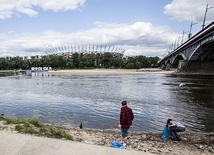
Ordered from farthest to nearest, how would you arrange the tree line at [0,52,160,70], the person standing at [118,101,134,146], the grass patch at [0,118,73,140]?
1. the tree line at [0,52,160,70]
2. the person standing at [118,101,134,146]
3. the grass patch at [0,118,73,140]

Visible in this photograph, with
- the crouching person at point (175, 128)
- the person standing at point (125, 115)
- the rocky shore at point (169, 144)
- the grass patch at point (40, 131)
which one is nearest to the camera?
the rocky shore at point (169, 144)

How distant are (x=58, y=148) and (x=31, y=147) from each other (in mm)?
899

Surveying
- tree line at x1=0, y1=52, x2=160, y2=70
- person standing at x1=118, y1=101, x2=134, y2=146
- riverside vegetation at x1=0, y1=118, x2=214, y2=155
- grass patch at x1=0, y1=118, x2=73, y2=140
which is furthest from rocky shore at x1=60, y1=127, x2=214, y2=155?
tree line at x1=0, y1=52, x2=160, y2=70

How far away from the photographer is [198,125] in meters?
17.0

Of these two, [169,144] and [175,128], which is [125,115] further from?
[175,128]

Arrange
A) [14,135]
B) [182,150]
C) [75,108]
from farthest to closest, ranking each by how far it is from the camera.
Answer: [75,108] < [182,150] < [14,135]

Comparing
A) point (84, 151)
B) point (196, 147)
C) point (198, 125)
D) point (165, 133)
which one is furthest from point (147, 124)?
point (84, 151)

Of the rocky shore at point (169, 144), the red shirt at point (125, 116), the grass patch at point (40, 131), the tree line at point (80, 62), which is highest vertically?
the tree line at point (80, 62)

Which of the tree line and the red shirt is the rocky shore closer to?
the red shirt

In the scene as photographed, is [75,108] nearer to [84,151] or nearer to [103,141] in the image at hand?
[103,141]

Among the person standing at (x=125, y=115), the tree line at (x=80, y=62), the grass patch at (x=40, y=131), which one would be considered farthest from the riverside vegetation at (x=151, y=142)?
the tree line at (x=80, y=62)

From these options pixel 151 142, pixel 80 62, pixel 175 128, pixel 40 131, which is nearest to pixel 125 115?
pixel 151 142

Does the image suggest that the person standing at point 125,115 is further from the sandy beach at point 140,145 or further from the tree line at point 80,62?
the tree line at point 80,62

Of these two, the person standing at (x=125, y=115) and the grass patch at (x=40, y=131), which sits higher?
the person standing at (x=125, y=115)
